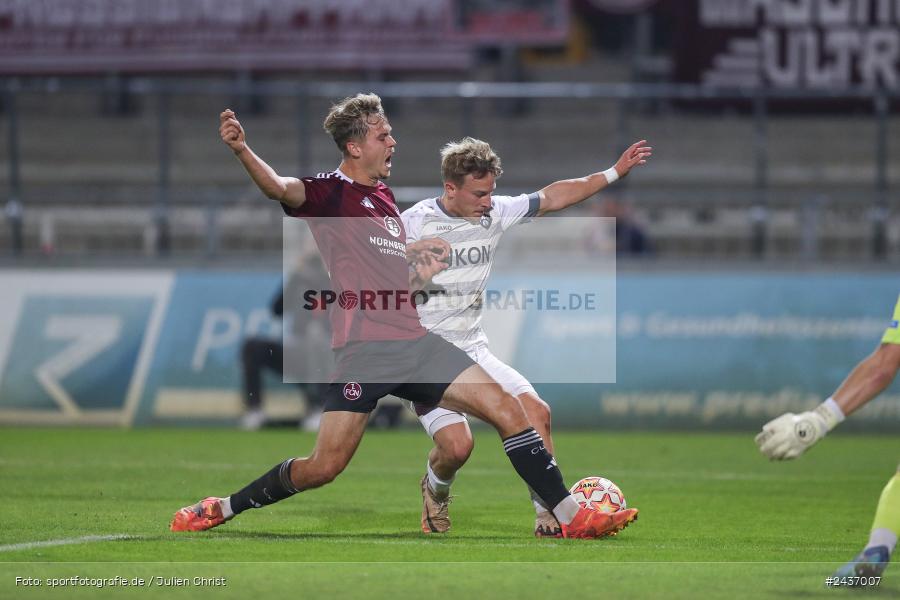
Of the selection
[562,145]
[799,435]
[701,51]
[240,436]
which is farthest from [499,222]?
[562,145]

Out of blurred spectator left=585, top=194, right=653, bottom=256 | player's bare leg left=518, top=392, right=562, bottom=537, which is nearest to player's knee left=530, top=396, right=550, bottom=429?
player's bare leg left=518, top=392, right=562, bottom=537

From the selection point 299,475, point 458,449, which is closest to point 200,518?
point 299,475

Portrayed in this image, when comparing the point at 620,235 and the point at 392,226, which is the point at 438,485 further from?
the point at 620,235

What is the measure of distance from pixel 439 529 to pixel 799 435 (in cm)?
297

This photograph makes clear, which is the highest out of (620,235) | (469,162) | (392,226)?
(469,162)

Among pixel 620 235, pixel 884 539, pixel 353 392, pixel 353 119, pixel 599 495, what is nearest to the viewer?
pixel 884 539

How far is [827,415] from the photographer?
600cm

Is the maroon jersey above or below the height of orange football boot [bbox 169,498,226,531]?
above

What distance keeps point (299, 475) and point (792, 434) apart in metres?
2.93

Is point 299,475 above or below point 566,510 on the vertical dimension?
above

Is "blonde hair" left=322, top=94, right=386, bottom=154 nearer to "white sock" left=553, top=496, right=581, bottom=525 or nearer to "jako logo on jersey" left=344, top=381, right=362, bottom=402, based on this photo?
"jako logo on jersey" left=344, top=381, right=362, bottom=402

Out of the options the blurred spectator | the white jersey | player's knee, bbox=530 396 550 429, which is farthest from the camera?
the blurred spectator

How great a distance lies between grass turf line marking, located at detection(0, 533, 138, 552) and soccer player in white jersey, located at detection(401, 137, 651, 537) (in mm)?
1801

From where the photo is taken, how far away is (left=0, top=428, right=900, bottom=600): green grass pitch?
6297 millimetres
